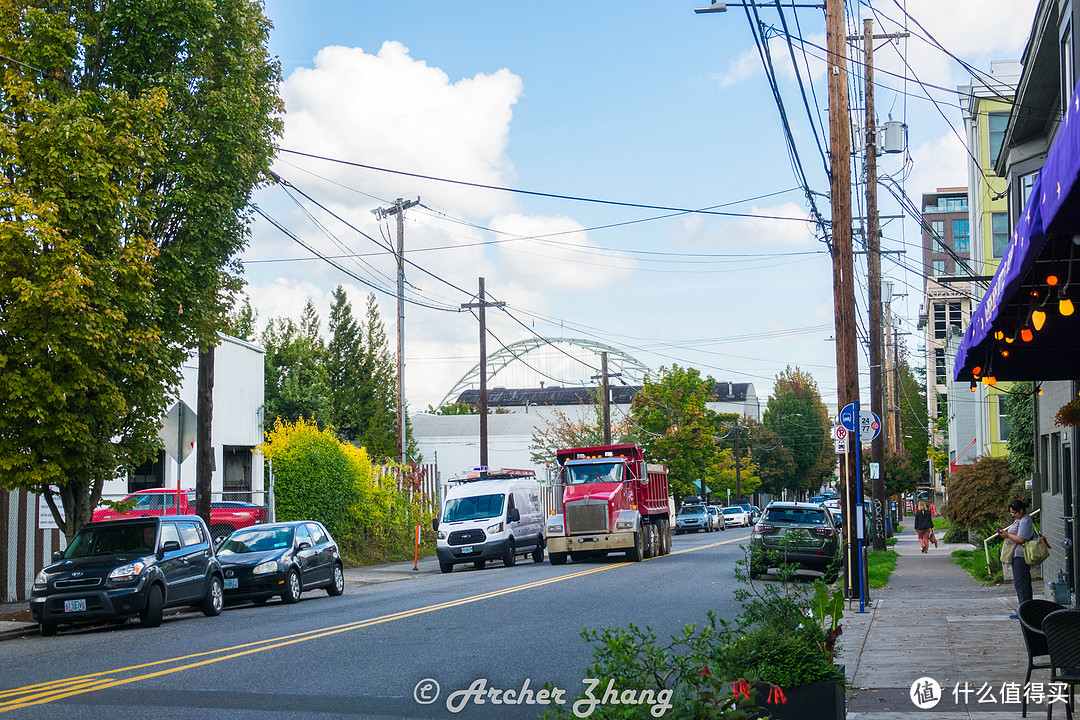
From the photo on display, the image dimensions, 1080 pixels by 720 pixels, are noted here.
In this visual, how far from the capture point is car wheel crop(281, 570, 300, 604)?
2062 cm

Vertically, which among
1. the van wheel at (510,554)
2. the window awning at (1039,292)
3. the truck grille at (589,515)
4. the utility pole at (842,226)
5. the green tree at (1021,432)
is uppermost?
the utility pole at (842,226)

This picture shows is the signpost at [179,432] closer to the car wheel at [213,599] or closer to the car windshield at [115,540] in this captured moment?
the car windshield at [115,540]

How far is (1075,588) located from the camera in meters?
15.3

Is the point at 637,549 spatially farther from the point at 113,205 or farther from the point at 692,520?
the point at 692,520

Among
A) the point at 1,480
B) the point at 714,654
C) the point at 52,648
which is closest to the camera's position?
the point at 714,654

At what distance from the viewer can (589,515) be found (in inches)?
1196

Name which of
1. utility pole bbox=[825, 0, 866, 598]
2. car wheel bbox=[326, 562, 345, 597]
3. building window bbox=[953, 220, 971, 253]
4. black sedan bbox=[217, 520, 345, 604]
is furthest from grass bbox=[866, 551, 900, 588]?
building window bbox=[953, 220, 971, 253]

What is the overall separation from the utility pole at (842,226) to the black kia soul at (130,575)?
11076 millimetres

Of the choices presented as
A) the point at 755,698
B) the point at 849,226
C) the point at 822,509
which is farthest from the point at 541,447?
the point at 755,698

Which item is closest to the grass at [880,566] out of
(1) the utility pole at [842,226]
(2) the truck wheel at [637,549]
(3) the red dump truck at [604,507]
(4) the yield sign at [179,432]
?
(1) the utility pole at [842,226]

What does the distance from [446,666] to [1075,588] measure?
362 inches

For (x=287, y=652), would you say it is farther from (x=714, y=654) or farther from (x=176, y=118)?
(x=176, y=118)

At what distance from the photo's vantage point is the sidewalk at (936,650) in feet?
29.3

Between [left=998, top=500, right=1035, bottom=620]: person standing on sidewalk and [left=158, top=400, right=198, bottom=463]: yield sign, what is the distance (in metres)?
13.8
